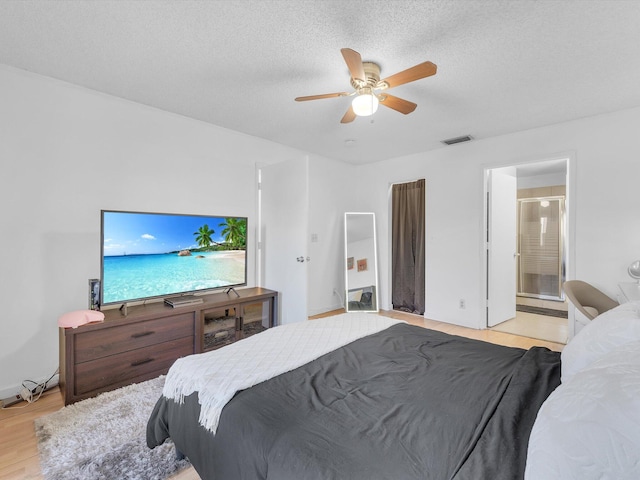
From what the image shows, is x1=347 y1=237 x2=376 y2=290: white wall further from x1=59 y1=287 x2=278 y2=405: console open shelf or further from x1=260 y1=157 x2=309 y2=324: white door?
x1=59 y1=287 x2=278 y2=405: console open shelf

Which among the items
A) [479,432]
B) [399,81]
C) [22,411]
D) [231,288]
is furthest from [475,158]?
[22,411]

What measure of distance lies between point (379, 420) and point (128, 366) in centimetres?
227

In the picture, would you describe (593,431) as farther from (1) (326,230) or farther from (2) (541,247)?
(2) (541,247)

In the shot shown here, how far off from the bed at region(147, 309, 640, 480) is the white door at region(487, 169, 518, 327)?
2655 mm

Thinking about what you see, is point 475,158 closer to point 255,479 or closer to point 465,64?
point 465,64

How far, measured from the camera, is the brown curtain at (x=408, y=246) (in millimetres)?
4641

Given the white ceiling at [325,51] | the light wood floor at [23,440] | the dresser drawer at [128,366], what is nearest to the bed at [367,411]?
the light wood floor at [23,440]

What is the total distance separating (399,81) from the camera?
2035 mm

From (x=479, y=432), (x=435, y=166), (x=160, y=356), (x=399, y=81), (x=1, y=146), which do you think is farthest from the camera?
(x=435, y=166)

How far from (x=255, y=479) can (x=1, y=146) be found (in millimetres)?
2937

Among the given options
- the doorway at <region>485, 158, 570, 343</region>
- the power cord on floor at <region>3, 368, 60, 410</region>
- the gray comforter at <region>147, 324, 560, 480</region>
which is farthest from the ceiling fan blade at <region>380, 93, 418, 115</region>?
the power cord on floor at <region>3, 368, 60, 410</region>

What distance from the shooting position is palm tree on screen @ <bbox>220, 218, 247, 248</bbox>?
3367 millimetres

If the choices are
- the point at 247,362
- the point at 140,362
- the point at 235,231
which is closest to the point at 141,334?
the point at 140,362

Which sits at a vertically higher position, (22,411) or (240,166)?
(240,166)
